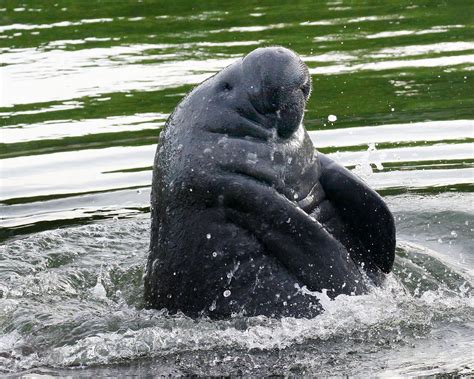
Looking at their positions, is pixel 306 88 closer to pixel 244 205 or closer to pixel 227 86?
pixel 227 86

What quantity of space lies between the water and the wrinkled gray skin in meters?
0.17

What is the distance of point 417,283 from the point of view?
854cm

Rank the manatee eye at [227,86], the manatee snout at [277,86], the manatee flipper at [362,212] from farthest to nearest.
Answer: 1. the manatee flipper at [362,212]
2. the manatee eye at [227,86]
3. the manatee snout at [277,86]

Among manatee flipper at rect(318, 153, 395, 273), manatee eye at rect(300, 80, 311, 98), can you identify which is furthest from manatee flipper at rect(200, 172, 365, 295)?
manatee eye at rect(300, 80, 311, 98)

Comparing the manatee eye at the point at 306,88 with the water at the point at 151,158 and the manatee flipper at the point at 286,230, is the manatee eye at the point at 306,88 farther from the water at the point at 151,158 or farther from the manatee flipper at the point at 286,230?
the water at the point at 151,158

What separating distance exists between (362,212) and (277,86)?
0.96m

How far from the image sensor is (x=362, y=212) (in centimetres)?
769

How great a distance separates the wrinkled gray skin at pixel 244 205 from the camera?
730 cm

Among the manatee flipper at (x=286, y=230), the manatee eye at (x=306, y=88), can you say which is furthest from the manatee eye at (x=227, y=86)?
the manatee flipper at (x=286, y=230)

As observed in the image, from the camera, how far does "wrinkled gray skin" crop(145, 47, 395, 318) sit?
7301 millimetres

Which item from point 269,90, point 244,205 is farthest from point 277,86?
point 244,205

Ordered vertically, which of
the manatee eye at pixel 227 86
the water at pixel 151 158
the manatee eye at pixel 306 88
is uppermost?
the manatee eye at pixel 227 86

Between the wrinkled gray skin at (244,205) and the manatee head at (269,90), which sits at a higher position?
the manatee head at (269,90)

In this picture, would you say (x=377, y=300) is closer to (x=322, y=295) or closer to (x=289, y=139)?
(x=322, y=295)
